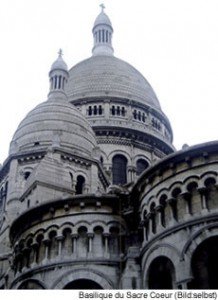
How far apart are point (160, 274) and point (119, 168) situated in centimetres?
2444

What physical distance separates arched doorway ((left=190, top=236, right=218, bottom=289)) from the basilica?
0.12 ft

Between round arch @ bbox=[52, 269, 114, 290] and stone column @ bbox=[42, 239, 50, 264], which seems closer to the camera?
round arch @ bbox=[52, 269, 114, 290]

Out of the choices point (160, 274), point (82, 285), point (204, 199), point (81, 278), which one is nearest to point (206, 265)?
point (160, 274)

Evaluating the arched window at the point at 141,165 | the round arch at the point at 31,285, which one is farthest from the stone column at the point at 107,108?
the round arch at the point at 31,285

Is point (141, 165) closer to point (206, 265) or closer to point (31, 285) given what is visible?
point (31, 285)

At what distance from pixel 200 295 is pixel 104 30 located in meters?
52.8

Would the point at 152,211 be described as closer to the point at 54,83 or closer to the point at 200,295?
the point at 200,295

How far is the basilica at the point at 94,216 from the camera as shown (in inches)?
848

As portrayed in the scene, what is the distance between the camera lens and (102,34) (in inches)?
2539

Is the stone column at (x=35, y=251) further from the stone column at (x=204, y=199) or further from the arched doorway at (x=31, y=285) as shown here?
the stone column at (x=204, y=199)

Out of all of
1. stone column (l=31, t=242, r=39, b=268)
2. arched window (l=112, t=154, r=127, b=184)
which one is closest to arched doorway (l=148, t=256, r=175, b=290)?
stone column (l=31, t=242, r=39, b=268)

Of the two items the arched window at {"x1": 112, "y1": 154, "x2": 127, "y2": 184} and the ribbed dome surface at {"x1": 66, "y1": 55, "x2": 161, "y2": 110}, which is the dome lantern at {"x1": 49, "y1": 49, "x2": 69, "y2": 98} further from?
the arched window at {"x1": 112, "y1": 154, "x2": 127, "y2": 184}

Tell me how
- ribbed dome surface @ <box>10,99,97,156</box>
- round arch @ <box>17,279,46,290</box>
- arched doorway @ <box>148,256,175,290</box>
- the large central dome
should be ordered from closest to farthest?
1. arched doorway @ <box>148,256,175,290</box>
2. round arch @ <box>17,279,46,290</box>
3. ribbed dome surface @ <box>10,99,97,156</box>
4. the large central dome

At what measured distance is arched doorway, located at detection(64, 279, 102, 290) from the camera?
25.2 metres
